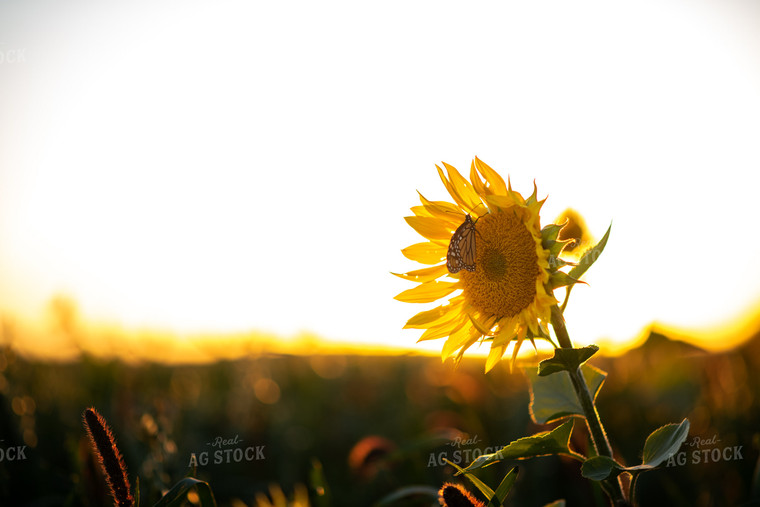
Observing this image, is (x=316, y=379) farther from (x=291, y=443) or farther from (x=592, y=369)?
(x=592, y=369)

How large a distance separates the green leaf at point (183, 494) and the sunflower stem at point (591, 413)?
1324 millimetres

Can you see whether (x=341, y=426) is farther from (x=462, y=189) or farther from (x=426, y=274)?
(x=462, y=189)

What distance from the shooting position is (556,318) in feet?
5.58

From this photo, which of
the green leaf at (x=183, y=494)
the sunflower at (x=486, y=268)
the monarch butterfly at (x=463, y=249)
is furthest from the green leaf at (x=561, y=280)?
the green leaf at (x=183, y=494)

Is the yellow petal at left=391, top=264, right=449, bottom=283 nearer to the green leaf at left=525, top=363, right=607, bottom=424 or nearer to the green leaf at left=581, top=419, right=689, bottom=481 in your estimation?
the green leaf at left=525, top=363, right=607, bottom=424

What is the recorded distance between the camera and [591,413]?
1.67 meters

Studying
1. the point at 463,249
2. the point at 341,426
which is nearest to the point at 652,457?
the point at 463,249

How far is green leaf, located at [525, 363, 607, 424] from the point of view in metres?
1.81

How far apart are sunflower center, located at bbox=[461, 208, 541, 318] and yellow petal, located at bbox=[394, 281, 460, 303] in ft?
0.43

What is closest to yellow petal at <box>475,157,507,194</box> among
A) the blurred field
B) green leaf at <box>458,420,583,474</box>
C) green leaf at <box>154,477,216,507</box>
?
green leaf at <box>458,420,583,474</box>

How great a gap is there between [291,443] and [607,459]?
342 centimetres

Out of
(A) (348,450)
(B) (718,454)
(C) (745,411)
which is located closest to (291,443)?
(A) (348,450)

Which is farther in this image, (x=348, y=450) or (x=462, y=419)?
(x=348, y=450)

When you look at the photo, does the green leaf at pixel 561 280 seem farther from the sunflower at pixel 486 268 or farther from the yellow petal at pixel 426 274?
the yellow petal at pixel 426 274
